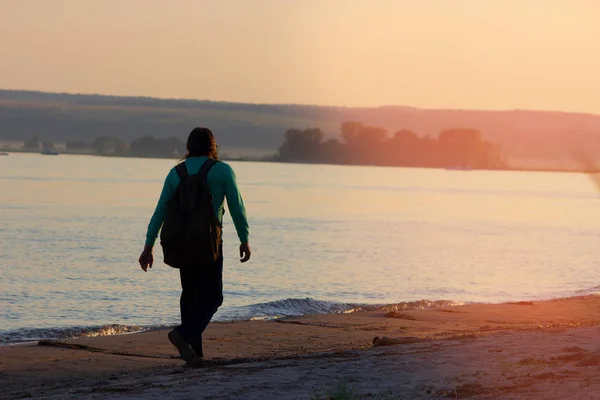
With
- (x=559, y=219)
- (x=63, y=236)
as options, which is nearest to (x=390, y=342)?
(x=63, y=236)

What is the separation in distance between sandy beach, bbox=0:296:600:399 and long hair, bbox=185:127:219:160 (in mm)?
1623

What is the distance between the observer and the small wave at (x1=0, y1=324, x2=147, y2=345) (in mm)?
13492

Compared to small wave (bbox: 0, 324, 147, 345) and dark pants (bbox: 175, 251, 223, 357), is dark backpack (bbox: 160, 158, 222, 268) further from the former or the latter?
small wave (bbox: 0, 324, 147, 345)

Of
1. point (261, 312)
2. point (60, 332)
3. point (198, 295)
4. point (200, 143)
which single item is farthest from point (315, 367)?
Answer: point (261, 312)

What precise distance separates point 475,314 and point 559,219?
42.6 meters

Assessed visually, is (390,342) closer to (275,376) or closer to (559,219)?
(275,376)

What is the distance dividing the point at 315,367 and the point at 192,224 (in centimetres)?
142

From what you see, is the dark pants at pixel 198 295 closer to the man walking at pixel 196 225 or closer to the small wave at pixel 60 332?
the man walking at pixel 196 225

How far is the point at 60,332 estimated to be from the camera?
13805 millimetres

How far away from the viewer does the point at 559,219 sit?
56.2 metres

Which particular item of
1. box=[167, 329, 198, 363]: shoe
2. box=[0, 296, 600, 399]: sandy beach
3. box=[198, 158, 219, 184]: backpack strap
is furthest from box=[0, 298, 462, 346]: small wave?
box=[198, 158, 219, 184]: backpack strap

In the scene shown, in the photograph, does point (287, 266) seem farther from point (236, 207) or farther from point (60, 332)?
point (236, 207)

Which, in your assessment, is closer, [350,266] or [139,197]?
[350,266]

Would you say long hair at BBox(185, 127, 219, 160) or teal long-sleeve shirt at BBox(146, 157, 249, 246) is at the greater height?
long hair at BBox(185, 127, 219, 160)
